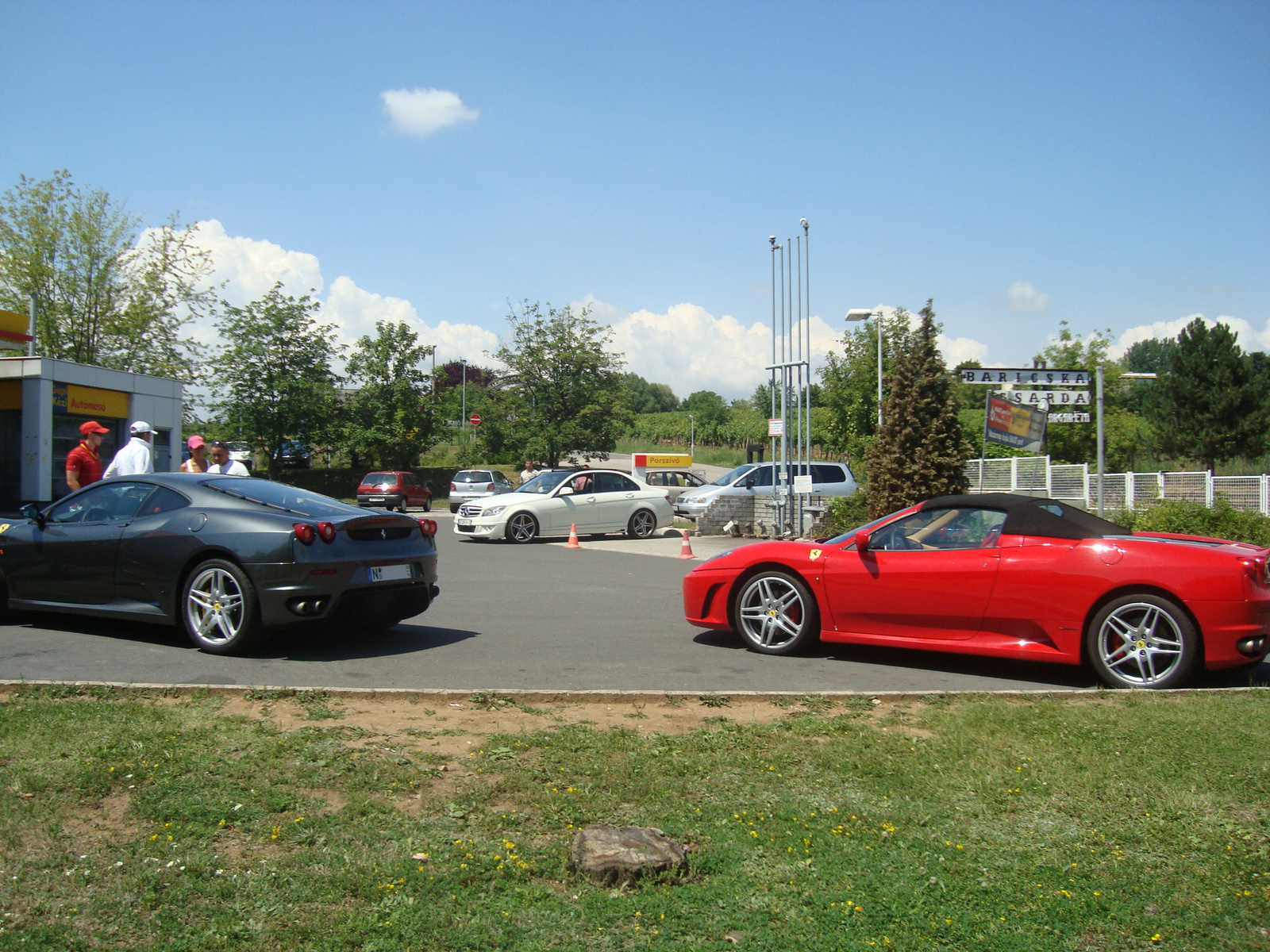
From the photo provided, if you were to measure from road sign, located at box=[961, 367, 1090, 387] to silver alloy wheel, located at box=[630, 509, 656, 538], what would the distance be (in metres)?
7.85

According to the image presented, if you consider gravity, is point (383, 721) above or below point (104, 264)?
below

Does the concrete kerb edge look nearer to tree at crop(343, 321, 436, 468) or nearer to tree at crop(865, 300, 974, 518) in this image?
tree at crop(865, 300, 974, 518)

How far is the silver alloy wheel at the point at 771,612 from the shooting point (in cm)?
753

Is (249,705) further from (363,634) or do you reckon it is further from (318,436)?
(318,436)

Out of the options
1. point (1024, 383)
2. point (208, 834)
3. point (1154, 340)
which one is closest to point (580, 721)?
point (208, 834)

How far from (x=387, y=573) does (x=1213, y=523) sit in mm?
14524

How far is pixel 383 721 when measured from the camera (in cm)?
504

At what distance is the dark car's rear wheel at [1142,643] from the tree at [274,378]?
1718 inches

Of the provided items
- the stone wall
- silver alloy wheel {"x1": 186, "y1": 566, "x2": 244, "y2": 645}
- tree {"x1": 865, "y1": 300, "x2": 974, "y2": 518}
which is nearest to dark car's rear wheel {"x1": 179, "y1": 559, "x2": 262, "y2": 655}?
silver alloy wheel {"x1": 186, "y1": 566, "x2": 244, "y2": 645}

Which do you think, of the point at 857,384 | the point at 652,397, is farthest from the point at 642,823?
the point at 652,397

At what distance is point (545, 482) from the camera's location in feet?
73.2

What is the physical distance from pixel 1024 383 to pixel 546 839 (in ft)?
70.0

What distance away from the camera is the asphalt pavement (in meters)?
6.25

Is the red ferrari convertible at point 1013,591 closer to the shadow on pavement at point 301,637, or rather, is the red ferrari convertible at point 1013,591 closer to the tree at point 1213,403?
the shadow on pavement at point 301,637
